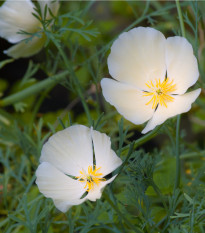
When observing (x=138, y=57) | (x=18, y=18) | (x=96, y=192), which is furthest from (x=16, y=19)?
(x=96, y=192)

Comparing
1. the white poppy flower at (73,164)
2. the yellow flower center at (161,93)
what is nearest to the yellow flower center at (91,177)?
the white poppy flower at (73,164)

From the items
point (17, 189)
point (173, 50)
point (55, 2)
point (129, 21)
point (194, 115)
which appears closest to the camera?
point (173, 50)

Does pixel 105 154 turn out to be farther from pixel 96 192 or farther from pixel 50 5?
pixel 50 5

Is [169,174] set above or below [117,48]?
below

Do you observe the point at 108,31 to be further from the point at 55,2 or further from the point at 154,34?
the point at 154,34

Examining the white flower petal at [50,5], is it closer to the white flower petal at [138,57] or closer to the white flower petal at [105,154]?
the white flower petal at [138,57]

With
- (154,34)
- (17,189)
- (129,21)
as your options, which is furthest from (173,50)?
(129,21)

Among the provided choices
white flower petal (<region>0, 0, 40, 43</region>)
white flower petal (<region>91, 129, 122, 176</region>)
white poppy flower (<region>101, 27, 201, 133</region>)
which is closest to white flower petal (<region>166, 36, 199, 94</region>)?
white poppy flower (<region>101, 27, 201, 133</region>)
